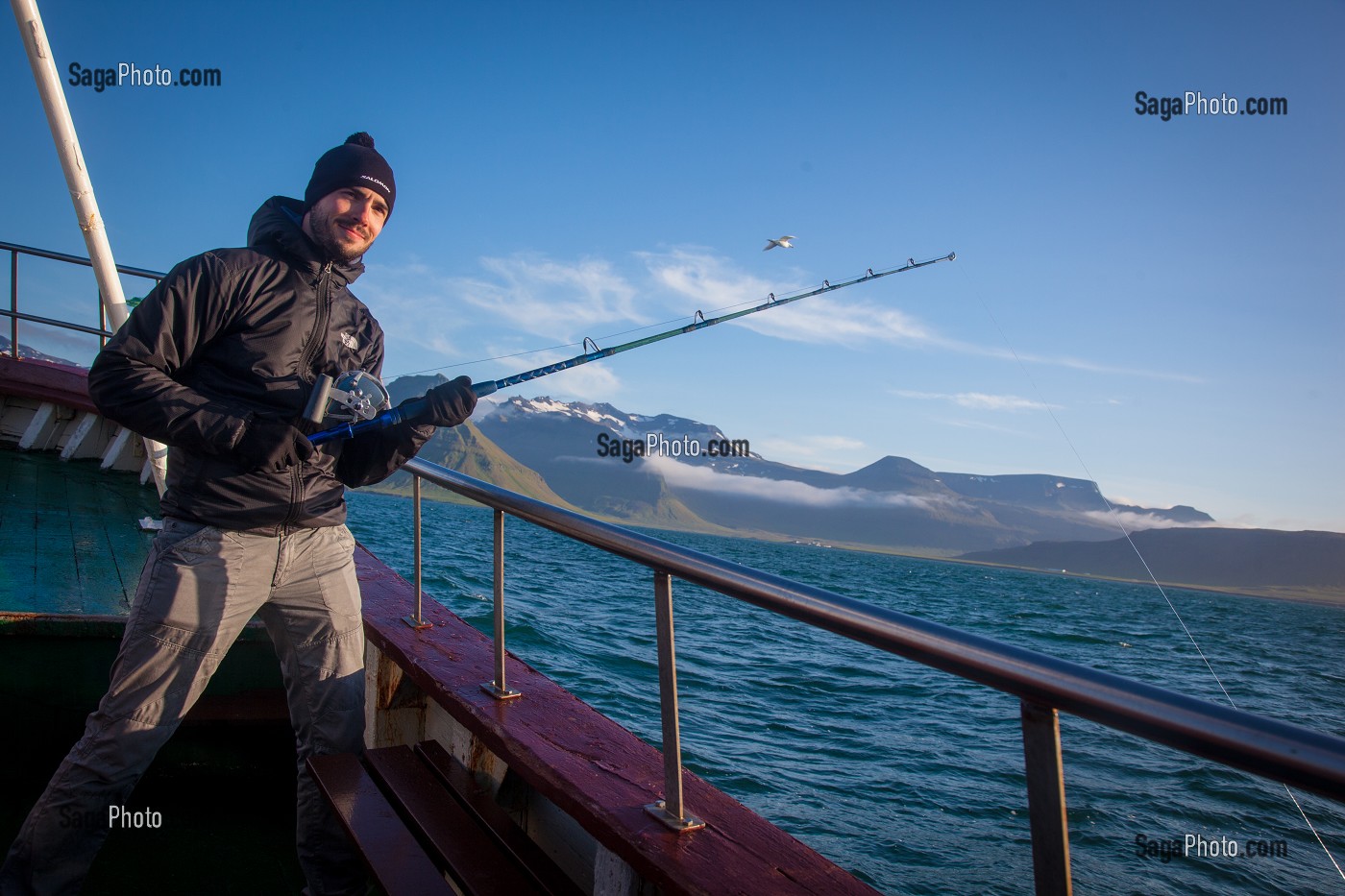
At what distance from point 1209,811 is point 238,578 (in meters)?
8.96

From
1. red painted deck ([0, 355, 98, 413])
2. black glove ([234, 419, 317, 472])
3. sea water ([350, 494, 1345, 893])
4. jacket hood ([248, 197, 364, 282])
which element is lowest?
sea water ([350, 494, 1345, 893])

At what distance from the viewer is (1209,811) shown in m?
8.02

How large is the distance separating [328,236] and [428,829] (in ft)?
5.26

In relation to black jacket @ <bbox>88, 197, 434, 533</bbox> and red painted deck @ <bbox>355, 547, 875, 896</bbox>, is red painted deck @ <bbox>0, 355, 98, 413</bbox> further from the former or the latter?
black jacket @ <bbox>88, 197, 434, 533</bbox>

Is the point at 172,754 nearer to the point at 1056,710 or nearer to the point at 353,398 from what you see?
the point at 353,398

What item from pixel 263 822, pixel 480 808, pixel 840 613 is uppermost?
pixel 840 613

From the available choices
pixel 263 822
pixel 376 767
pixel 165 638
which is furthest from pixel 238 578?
pixel 263 822

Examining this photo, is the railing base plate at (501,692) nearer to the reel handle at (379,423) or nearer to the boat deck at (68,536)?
the reel handle at (379,423)

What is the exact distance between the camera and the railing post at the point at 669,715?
5.59ft

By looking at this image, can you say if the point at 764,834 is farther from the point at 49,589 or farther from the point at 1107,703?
the point at 49,589

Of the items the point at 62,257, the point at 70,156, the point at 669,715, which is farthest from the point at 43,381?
the point at 669,715

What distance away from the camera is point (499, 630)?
8.27 feet

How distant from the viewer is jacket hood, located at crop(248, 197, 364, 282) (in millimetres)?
2359

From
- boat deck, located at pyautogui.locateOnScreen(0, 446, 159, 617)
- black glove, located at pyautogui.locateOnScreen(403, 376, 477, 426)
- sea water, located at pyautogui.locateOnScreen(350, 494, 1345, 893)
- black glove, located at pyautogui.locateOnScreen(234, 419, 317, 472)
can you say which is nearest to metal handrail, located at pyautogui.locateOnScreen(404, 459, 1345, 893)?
sea water, located at pyautogui.locateOnScreen(350, 494, 1345, 893)
